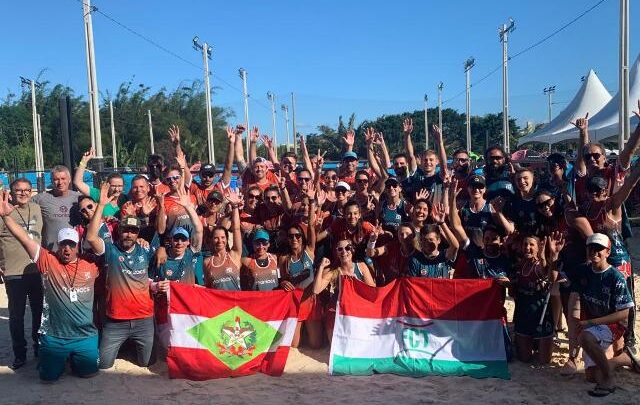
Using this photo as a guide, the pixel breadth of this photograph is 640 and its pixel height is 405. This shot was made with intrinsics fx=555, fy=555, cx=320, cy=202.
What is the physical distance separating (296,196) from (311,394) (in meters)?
3.35

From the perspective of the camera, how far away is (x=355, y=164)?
849 centimetres

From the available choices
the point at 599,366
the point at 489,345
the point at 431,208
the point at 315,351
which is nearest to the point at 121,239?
the point at 315,351

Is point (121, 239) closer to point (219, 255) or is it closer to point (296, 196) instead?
point (219, 255)

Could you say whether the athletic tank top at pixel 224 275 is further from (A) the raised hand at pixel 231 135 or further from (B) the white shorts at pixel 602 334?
(B) the white shorts at pixel 602 334

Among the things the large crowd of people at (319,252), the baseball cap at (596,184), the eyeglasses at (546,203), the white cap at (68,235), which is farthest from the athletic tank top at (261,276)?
the baseball cap at (596,184)

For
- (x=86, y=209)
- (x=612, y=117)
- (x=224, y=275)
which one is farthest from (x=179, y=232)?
(x=612, y=117)

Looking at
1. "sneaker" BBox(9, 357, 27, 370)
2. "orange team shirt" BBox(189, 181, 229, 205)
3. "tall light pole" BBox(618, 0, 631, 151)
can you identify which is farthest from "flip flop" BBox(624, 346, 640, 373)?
"tall light pole" BBox(618, 0, 631, 151)

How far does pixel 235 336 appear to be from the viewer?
5.89m

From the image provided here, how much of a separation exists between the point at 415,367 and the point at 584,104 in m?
26.2

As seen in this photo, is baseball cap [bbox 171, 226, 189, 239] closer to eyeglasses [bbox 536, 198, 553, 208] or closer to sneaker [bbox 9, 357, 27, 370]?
sneaker [bbox 9, 357, 27, 370]

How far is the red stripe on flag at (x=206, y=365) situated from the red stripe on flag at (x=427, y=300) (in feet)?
3.01

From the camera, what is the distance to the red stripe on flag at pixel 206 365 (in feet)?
18.8

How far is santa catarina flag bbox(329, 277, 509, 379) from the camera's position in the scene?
18.8ft

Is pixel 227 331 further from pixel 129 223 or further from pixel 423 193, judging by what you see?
pixel 423 193
